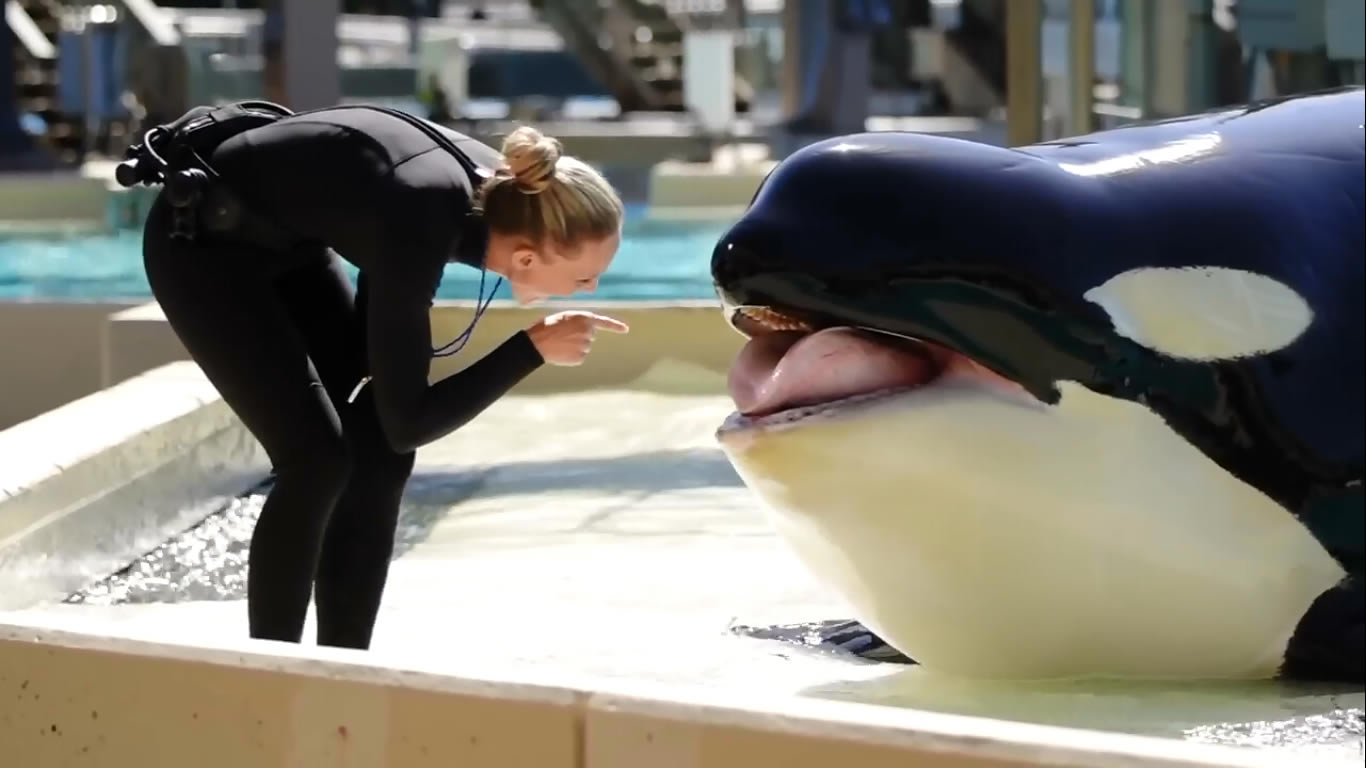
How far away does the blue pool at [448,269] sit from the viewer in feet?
32.3

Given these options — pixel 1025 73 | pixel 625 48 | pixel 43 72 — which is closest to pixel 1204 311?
pixel 1025 73

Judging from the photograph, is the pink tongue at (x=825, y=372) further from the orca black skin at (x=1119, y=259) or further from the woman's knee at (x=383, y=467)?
the woman's knee at (x=383, y=467)

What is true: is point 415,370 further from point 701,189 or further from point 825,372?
point 701,189

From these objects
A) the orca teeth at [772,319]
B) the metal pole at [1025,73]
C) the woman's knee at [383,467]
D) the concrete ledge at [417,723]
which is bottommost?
the concrete ledge at [417,723]

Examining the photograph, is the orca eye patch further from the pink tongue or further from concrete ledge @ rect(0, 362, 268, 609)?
concrete ledge @ rect(0, 362, 268, 609)

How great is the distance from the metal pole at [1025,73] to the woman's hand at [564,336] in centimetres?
602

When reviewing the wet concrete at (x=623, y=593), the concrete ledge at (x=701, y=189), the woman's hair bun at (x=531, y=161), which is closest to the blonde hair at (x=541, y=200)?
the woman's hair bun at (x=531, y=161)

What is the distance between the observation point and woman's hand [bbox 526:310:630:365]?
2633 millimetres

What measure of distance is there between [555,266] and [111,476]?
5.66 feet

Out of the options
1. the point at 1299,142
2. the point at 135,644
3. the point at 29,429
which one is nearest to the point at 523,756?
the point at 135,644

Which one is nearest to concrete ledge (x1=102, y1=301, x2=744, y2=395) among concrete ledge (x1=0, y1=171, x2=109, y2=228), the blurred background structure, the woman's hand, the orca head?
the blurred background structure

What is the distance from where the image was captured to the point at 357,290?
9.53 feet

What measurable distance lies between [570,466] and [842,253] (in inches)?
112

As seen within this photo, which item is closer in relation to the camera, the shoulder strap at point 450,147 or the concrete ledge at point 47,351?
the shoulder strap at point 450,147
